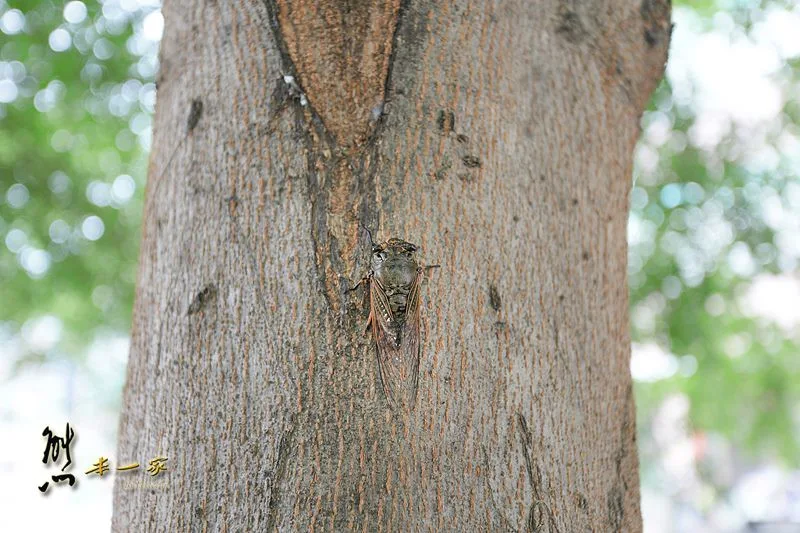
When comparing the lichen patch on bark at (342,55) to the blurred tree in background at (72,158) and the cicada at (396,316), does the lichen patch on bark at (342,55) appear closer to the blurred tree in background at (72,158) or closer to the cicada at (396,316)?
the cicada at (396,316)

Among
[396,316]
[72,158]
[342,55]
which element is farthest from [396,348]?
[72,158]

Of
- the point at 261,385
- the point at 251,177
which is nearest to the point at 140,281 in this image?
the point at 251,177

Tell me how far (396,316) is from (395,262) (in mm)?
109

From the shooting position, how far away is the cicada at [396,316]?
137 cm

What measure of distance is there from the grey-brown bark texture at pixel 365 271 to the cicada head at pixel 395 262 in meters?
0.03

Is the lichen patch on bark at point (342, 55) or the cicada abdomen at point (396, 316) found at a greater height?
the lichen patch on bark at point (342, 55)

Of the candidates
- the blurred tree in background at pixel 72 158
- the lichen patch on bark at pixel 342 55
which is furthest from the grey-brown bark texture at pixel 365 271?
the blurred tree in background at pixel 72 158

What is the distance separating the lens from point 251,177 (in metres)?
1.55

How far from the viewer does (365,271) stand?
1439 millimetres

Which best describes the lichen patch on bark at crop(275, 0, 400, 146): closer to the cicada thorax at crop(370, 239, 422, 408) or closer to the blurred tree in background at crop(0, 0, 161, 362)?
the cicada thorax at crop(370, 239, 422, 408)

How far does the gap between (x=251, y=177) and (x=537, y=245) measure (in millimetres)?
664

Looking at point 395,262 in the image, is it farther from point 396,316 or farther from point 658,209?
point 658,209

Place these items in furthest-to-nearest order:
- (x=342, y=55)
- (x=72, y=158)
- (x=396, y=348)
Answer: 1. (x=72, y=158)
2. (x=342, y=55)
3. (x=396, y=348)

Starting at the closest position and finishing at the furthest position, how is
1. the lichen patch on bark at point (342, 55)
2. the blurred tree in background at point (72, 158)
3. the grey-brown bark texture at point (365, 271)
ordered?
the grey-brown bark texture at point (365, 271) → the lichen patch on bark at point (342, 55) → the blurred tree in background at point (72, 158)
